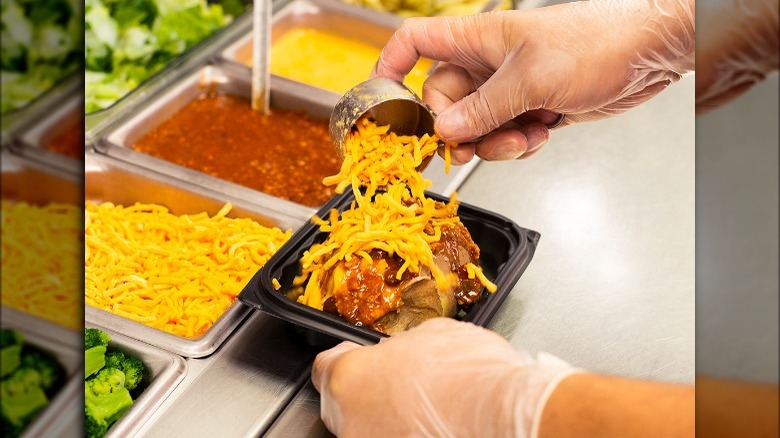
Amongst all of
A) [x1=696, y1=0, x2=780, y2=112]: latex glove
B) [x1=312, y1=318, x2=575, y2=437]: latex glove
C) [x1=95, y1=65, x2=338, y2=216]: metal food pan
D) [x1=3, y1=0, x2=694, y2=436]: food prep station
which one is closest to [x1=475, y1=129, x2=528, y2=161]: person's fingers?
[x1=3, y1=0, x2=694, y2=436]: food prep station

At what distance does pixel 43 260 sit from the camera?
1095 mm

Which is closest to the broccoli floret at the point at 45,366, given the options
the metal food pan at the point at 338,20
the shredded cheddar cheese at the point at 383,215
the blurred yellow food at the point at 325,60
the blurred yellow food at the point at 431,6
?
the shredded cheddar cheese at the point at 383,215

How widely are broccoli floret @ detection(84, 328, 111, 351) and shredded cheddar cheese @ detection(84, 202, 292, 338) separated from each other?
21cm

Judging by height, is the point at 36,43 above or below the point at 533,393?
above

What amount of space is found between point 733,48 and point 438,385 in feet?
3.50

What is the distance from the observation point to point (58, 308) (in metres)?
1.11

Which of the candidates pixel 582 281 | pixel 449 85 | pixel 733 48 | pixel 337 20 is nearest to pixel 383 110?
pixel 449 85

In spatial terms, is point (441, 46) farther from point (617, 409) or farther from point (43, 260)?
point (43, 260)

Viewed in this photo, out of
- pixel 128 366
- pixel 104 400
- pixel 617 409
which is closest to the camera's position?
pixel 617 409

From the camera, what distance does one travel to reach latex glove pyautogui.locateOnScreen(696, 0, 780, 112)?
102 cm

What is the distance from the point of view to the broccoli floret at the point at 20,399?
1.09m

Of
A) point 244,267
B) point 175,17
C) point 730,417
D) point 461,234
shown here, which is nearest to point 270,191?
point 244,267

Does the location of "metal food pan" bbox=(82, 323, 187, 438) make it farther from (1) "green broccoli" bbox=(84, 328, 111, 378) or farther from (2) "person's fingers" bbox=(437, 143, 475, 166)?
(2) "person's fingers" bbox=(437, 143, 475, 166)

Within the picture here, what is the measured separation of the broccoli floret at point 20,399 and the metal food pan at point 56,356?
1 cm
